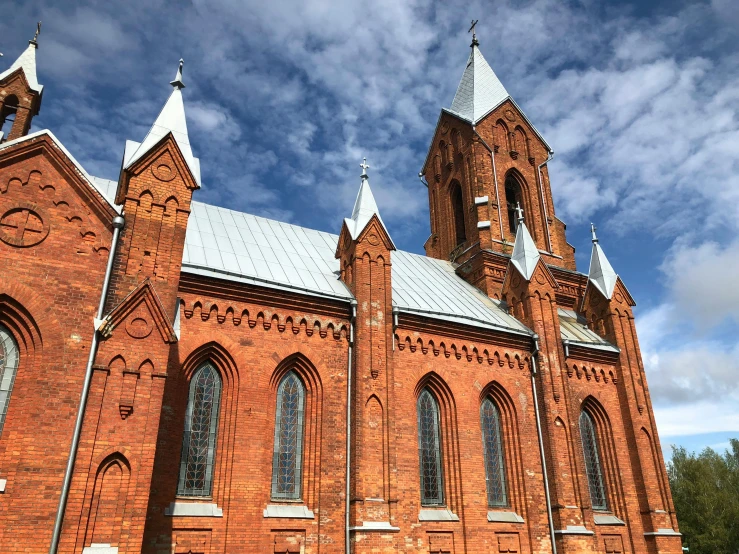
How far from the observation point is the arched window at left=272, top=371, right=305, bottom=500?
14.0 m

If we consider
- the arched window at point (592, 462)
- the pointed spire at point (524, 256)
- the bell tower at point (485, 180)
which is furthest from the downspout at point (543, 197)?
the arched window at point (592, 462)

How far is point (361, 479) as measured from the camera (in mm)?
14031

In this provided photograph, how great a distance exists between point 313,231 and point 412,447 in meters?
9.16

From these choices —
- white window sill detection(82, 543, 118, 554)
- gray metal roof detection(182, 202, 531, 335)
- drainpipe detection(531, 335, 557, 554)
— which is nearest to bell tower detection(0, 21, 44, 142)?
gray metal roof detection(182, 202, 531, 335)

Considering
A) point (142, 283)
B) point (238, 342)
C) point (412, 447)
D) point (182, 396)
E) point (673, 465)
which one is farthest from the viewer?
point (673, 465)

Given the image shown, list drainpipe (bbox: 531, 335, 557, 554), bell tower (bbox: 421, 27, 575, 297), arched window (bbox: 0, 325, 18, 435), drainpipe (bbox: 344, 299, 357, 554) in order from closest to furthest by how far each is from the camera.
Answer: arched window (bbox: 0, 325, 18, 435)
drainpipe (bbox: 344, 299, 357, 554)
drainpipe (bbox: 531, 335, 557, 554)
bell tower (bbox: 421, 27, 575, 297)

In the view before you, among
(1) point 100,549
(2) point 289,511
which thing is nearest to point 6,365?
(1) point 100,549

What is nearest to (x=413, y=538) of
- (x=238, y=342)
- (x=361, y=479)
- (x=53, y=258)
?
(x=361, y=479)

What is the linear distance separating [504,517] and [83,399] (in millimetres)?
11691

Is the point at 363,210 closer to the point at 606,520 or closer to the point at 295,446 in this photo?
the point at 295,446

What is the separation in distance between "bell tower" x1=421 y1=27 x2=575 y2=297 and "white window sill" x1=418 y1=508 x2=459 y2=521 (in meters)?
10.7

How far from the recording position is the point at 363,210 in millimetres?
17953

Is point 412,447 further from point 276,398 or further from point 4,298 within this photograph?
point 4,298

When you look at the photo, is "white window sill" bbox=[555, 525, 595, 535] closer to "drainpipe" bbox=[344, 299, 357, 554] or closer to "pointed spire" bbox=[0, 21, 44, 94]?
"drainpipe" bbox=[344, 299, 357, 554]
